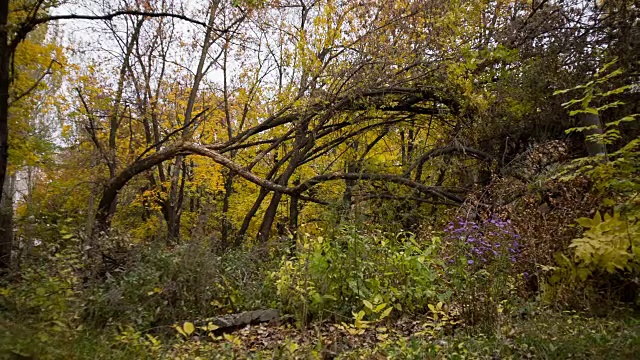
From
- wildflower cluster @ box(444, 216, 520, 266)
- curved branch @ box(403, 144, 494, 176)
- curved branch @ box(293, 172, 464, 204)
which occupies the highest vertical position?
curved branch @ box(403, 144, 494, 176)

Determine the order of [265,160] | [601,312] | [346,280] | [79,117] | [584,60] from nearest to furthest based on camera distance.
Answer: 1. [601,312]
2. [346,280]
3. [584,60]
4. [79,117]
5. [265,160]

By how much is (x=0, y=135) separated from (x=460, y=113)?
680 cm

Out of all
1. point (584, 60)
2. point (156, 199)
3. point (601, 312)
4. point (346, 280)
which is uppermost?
point (584, 60)

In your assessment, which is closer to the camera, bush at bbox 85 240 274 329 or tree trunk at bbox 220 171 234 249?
bush at bbox 85 240 274 329

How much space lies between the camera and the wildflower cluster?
432 centimetres

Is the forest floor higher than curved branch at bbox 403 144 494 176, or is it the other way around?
curved branch at bbox 403 144 494 176

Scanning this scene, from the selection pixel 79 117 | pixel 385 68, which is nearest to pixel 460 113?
pixel 385 68

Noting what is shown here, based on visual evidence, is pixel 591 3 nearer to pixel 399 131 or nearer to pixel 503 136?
pixel 503 136

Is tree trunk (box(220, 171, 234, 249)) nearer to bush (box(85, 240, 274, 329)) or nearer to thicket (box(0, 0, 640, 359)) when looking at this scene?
thicket (box(0, 0, 640, 359))

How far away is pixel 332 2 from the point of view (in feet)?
30.3

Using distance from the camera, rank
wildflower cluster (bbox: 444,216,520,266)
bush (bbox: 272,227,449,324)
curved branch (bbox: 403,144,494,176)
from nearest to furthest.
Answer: wildflower cluster (bbox: 444,216,520,266), bush (bbox: 272,227,449,324), curved branch (bbox: 403,144,494,176)

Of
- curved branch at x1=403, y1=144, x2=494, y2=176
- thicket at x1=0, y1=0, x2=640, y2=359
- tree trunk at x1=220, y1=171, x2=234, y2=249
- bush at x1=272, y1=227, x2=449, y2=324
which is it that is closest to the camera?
thicket at x1=0, y1=0, x2=640, y2=359

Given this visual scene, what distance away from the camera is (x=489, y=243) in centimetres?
453

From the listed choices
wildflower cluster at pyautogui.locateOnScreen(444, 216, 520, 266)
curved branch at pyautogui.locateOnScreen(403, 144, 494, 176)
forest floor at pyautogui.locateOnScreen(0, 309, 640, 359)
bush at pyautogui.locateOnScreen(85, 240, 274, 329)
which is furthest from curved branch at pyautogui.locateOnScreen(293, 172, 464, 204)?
forest floor at pyautogui.locateOnScreen(0, 309, 640, 359)
